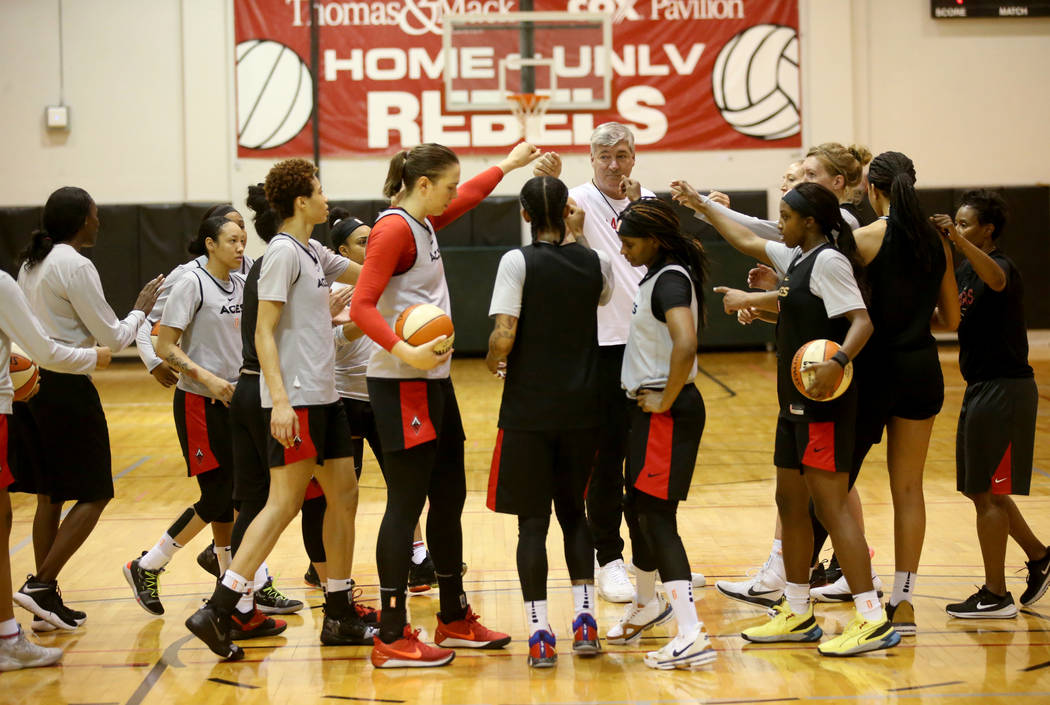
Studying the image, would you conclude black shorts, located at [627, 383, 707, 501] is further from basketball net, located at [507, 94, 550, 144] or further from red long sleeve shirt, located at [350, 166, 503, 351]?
basketball net, located at [507, 94, 550, 144]

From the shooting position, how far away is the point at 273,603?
4590 mm

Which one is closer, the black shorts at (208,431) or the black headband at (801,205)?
the black headband at (801,205)

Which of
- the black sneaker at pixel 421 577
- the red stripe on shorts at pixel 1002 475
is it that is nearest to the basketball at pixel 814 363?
the red stripe on shorts at pixel 1002 475

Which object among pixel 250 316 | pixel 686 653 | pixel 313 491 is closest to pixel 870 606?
pixel 686 653

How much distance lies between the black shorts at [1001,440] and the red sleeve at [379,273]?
2.41m

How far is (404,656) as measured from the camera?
383 cm

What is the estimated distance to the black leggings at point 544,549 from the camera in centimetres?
375

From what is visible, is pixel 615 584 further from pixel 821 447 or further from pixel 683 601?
pixel 821 447

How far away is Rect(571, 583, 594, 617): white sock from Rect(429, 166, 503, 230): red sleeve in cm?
151

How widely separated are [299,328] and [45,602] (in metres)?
1.66

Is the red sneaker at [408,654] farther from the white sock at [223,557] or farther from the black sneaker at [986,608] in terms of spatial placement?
the black sneaker at [986,608]

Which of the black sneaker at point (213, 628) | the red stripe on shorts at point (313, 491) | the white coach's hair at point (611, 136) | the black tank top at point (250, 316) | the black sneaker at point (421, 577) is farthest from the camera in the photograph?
the black sneaker at point (421, 577)

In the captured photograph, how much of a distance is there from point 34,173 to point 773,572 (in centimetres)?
1357

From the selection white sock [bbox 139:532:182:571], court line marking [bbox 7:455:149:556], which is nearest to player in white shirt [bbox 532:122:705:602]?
white sock [bbox 139:532:182:571]
